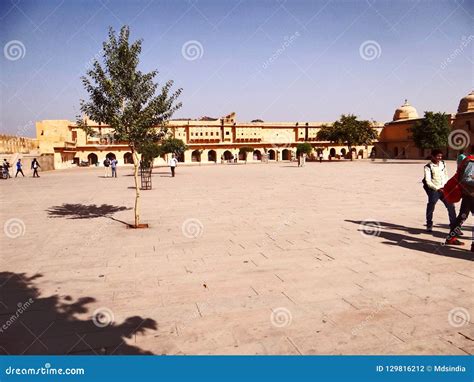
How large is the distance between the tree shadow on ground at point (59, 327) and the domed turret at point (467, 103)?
58615mm

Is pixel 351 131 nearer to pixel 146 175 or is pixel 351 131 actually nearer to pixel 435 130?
pixel 435 130

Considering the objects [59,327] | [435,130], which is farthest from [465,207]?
[435,130]

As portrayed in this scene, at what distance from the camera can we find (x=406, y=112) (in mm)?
63719

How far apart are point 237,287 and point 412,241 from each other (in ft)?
12.3

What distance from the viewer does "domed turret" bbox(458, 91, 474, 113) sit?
50019 mm

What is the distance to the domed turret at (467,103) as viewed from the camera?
50019 millimetres

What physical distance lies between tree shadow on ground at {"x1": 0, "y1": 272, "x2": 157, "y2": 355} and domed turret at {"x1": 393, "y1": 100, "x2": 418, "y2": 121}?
6977cm

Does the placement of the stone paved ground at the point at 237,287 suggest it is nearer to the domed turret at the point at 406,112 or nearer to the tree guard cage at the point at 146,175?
the tree guard cage at the point at 146,175

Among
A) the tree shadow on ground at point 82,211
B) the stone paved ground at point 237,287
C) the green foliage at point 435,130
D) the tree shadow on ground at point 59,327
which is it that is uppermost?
the green foliage at point 435,130

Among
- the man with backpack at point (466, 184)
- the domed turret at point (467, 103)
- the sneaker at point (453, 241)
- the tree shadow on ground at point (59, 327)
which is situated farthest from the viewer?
the domed turret at point (467, 103)

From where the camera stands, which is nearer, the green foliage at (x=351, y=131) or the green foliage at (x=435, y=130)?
the green foliage at (x=435, y=130)

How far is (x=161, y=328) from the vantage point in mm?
3350

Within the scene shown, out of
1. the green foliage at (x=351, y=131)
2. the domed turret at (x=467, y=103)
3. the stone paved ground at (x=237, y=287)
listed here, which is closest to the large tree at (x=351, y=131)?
the green foliage at (x=351, y=131)
